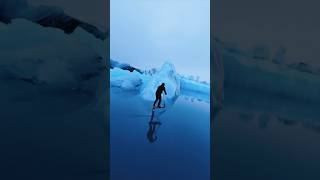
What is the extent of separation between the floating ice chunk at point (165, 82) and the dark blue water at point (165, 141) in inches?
2.1

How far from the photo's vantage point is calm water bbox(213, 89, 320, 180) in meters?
3.30

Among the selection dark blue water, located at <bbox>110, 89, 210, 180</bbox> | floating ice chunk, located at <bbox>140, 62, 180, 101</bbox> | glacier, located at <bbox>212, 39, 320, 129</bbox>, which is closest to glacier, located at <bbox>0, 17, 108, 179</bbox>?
dark blue water, located at <bbox>110, 89, 210, 180</bbox>

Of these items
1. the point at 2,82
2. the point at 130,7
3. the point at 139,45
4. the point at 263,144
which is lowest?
the point at 263,144

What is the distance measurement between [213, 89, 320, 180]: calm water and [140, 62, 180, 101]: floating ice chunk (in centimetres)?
36

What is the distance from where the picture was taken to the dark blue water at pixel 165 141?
3289 mm

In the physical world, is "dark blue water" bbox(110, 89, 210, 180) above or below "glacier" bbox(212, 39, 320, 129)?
below

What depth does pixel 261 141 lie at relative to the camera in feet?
10.9

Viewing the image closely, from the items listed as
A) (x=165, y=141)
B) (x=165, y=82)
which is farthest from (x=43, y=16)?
(x=165, y=141)

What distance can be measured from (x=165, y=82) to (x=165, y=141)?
1.38ft

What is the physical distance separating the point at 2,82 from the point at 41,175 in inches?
27.2

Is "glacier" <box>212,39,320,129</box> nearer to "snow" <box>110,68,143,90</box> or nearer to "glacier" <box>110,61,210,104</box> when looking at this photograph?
"glacier" <box>110,61,210,104</box>

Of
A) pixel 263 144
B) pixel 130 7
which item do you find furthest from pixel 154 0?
pixel 263 144

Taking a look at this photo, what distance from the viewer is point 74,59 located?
3.21 metres

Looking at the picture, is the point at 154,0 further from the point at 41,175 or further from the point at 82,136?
the point at 41,175
